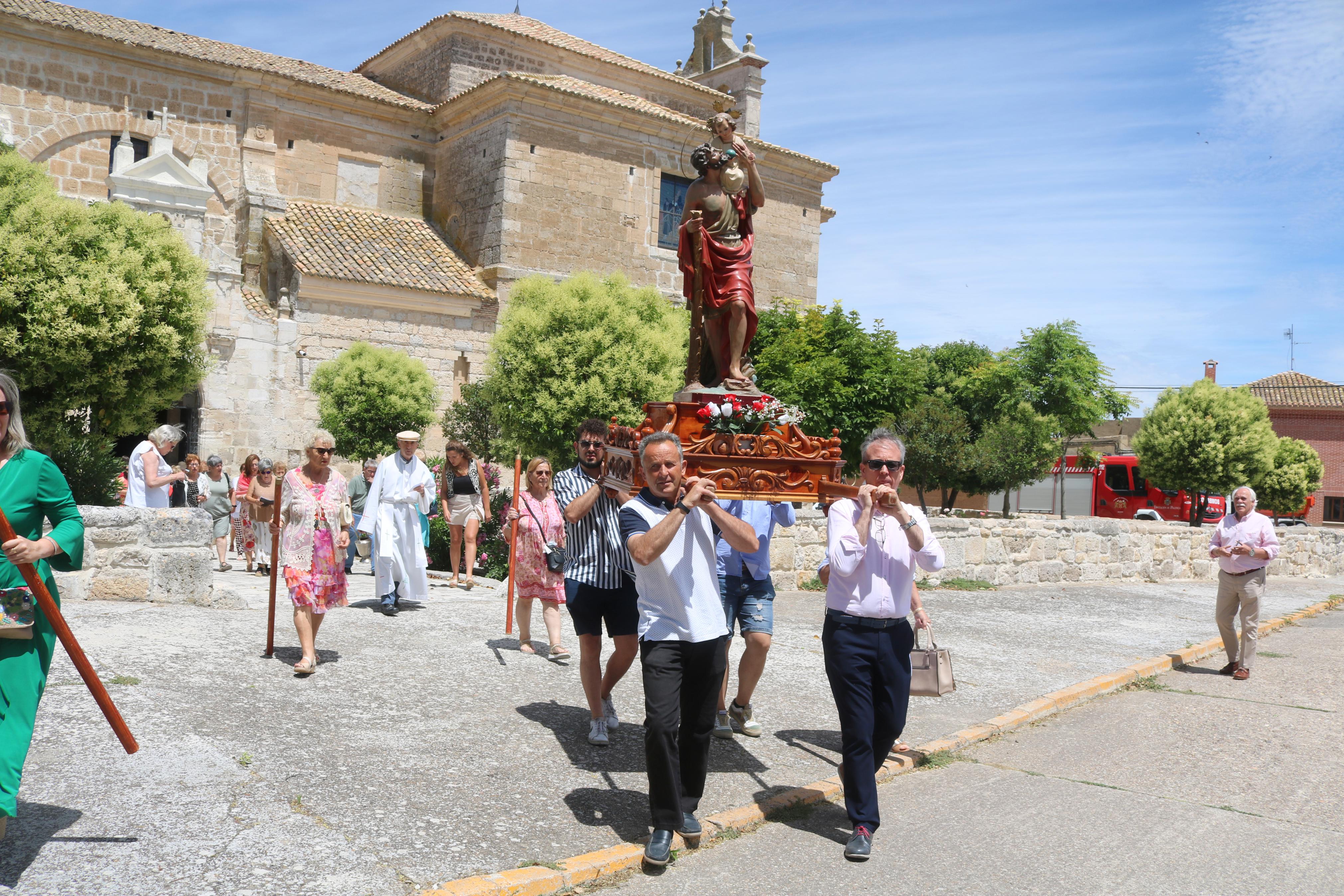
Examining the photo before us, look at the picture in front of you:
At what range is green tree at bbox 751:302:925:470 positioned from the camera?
24875mm

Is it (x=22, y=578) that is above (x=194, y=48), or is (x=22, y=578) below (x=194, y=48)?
below

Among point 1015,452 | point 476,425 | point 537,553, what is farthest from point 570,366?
point 1015,452

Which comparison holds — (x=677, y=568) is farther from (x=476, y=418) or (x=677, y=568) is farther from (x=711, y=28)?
(x=711, y=28)

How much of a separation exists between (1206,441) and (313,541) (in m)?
27.8

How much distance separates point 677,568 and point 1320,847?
3374mm

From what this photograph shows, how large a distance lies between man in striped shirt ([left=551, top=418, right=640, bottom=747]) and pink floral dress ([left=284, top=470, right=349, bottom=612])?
79.9 inches

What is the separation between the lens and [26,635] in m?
3.65

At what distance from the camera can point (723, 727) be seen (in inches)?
236

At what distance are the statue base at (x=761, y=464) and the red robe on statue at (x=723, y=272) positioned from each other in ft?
3.80

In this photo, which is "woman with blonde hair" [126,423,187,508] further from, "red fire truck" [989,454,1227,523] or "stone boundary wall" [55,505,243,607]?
"red fire truck" [989,454,1227,523]

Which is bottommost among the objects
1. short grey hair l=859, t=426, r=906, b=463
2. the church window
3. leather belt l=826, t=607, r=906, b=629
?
leather belt l=826, t=607, r=906, b=629

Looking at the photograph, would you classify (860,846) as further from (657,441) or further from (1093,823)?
(657,441)

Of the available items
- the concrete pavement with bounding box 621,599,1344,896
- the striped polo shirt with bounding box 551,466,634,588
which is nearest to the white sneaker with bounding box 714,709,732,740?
the concrete pavement with bounding box 621,599,1344,896

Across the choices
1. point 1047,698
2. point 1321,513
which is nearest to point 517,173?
point 1047,698
